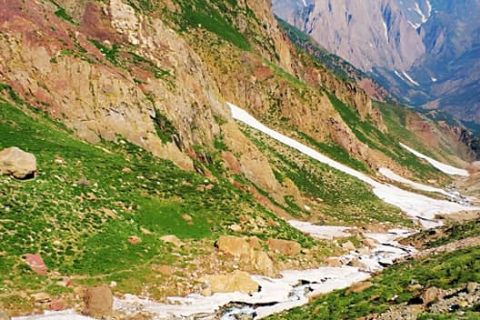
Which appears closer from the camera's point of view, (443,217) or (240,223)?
(240,223)

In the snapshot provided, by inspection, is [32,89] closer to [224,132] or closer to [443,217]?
[224,132]

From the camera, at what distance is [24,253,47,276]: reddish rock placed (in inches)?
976

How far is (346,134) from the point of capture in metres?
120

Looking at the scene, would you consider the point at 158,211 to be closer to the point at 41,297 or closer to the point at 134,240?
the point at 134,240

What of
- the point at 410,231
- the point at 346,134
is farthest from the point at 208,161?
the point at 346,134

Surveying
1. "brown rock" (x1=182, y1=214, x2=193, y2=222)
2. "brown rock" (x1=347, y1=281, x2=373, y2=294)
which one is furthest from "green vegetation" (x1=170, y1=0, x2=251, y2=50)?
"brown rock" (x1=347, y1=281, x2=373, y2=294)

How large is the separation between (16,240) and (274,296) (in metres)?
17.2

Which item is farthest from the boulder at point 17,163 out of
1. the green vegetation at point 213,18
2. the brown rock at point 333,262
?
the green vegetation at point 213,18

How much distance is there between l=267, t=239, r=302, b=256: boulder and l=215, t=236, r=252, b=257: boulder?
4506 millimetres

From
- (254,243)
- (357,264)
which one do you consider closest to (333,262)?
(357,264)

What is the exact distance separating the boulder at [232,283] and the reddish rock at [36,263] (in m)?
10.5

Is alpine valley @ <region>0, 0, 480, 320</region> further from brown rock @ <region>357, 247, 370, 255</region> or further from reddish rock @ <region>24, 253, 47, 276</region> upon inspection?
brown rock @ <region>357, 247, 370, 255</region>

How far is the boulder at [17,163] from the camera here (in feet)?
98.3

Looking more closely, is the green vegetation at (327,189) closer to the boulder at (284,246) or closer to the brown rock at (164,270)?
the boulder at (284,246)
